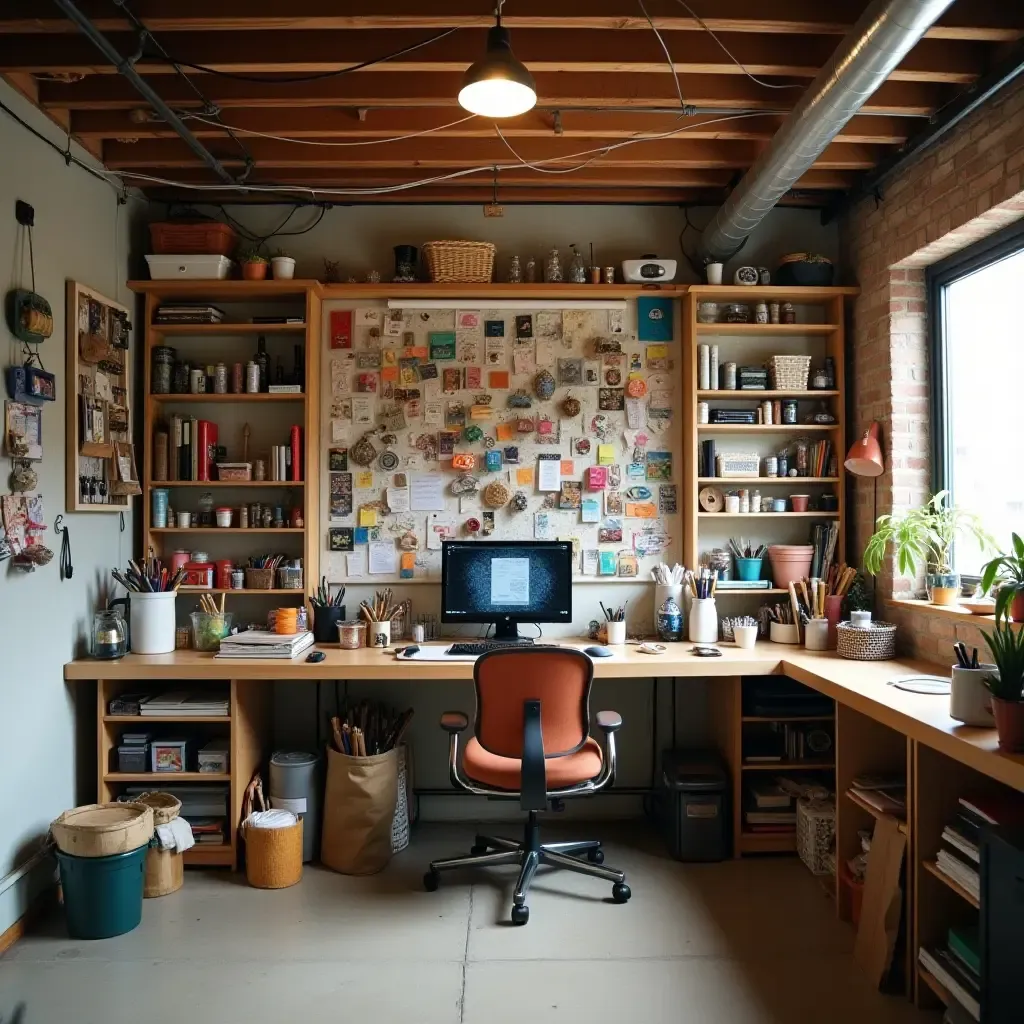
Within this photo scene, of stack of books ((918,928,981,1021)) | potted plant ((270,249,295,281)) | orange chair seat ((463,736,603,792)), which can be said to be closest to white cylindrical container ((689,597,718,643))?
orange chair seat ((463,736,603,792))

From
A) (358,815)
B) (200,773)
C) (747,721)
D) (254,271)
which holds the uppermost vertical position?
(254,271)

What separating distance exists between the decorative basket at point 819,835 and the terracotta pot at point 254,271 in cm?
336

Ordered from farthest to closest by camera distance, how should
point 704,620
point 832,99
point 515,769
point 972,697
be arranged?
point 704,620
point 515,769
point 832,99
point 972,697

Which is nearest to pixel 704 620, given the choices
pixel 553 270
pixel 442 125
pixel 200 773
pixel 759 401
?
pixel 759 401

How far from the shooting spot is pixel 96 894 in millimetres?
2773

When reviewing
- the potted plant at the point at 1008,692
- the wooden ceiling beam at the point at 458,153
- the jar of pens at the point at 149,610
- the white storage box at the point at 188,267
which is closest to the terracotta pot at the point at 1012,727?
the potted plant at the point at 1008,692

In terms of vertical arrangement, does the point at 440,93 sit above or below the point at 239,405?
above

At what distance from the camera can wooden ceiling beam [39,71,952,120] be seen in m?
2.96

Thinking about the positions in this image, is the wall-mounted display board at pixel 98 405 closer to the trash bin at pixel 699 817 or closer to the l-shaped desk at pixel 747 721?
the l-shaped desk at pixel 747 721

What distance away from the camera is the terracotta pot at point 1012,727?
6.62 feet

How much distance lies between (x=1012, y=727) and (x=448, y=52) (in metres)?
2.64

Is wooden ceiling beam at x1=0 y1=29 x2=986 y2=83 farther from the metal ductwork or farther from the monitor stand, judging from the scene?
the monitor stand

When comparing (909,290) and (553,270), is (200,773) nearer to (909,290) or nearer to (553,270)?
(553,270)

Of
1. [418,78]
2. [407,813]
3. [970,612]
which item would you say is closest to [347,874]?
[407,813]
